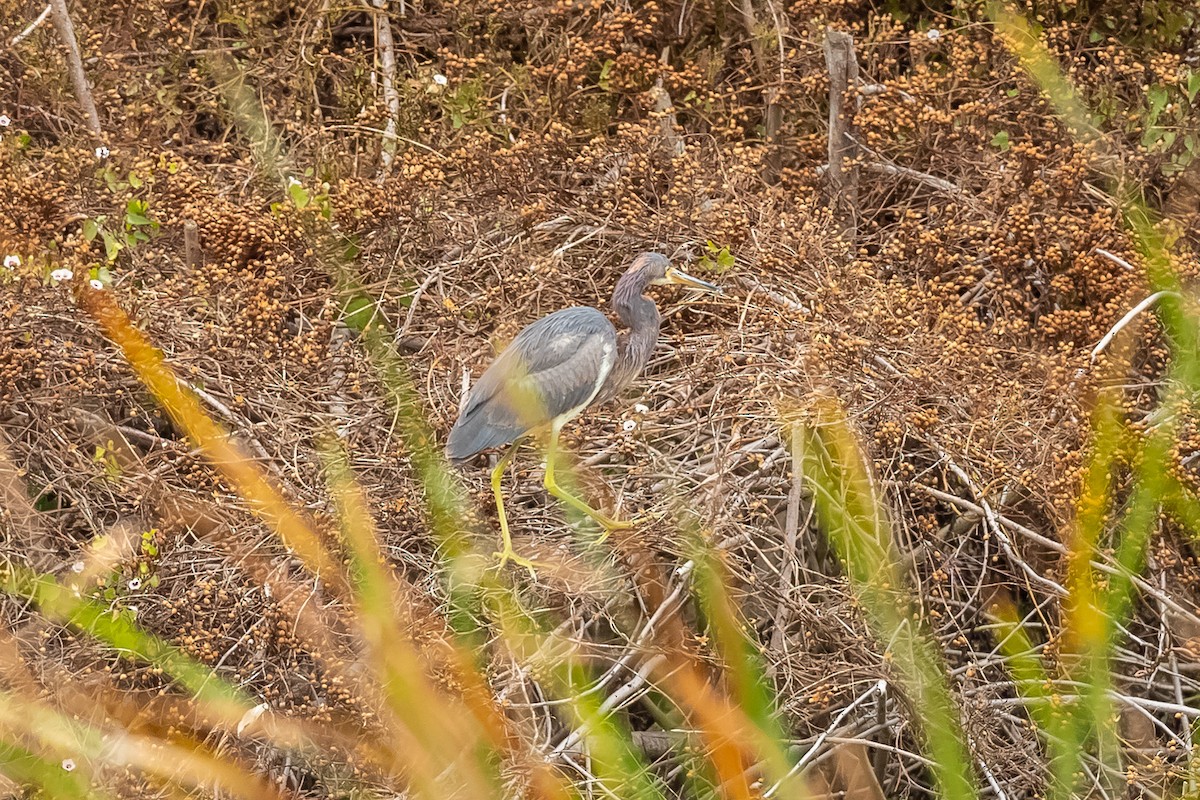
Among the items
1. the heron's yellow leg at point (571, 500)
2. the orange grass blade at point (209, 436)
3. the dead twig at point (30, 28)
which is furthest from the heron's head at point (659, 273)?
the dead twig at point (30, 28)

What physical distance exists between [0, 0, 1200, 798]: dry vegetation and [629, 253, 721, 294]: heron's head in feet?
0.57

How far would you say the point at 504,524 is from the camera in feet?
13.5

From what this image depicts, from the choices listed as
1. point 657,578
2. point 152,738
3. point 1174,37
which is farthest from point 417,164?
point 1174,37

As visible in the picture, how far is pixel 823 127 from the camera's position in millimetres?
5641

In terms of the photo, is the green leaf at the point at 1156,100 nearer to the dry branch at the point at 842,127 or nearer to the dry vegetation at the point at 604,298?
the dry vegetation at the point at 604,298

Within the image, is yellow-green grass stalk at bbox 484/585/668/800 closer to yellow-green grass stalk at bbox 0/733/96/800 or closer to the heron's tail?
the heron's tail

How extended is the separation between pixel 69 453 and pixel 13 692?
94 cm

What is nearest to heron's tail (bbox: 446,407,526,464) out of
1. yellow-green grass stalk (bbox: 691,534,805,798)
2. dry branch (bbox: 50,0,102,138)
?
yellow-green grass stalk (bbox: 691,534,805,798)

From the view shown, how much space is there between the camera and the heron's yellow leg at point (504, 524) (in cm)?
408

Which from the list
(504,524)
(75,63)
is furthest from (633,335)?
(75,63)

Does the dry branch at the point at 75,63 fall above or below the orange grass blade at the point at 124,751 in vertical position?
above

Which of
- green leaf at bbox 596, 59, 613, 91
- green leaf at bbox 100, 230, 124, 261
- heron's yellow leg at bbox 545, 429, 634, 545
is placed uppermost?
green leaf at bbox 100, 230, 124, 261

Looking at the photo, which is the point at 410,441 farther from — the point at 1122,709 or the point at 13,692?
the point at 1122,709

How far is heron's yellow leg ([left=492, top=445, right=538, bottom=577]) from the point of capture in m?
4.08
